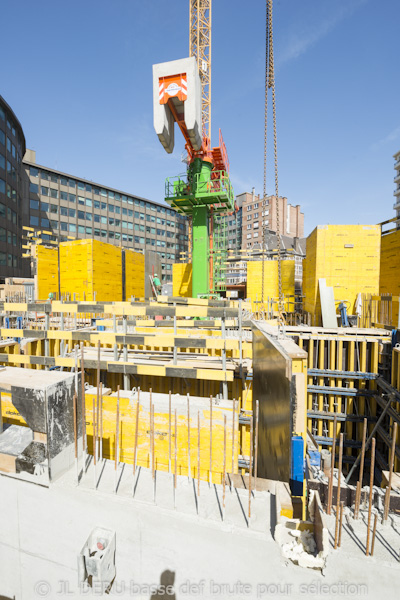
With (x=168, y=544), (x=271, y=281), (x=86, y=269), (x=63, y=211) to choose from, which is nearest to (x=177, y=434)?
(x=168, y=544)

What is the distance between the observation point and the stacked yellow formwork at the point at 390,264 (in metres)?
17.2

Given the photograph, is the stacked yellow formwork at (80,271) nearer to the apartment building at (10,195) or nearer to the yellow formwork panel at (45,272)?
the yellow formwork panel at (45,272)

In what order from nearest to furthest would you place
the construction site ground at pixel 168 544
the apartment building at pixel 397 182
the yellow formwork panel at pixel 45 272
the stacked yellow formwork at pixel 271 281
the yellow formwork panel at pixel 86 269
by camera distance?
1. the construction site ground at pixel 168 544
2. the yellow formwork panel at pixel 86 269
3. the yellow formwork panel at pixel 45 272
4. the stacked yellow formwork at pixel 271 281
5. the apartment building at pixel 397 182

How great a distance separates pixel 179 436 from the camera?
588 cm

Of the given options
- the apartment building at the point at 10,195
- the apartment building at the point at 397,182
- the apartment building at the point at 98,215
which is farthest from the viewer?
the apartment building at the point at 397,182

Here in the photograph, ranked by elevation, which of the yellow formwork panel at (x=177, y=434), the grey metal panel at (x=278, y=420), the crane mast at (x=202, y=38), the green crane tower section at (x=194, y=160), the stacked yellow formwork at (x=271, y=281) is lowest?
the yellow formwork panel at (x=177, y=434)

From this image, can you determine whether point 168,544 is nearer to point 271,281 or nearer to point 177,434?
point 177,434

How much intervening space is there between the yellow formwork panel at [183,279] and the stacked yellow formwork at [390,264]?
45.7 feet

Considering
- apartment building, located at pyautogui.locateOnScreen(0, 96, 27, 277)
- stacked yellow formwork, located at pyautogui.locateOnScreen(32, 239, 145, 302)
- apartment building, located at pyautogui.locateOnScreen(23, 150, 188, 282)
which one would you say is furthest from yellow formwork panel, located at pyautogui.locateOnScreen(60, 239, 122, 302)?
apartment building, located at pyautogui.locateOnScreen(23, 150, 188, 282)

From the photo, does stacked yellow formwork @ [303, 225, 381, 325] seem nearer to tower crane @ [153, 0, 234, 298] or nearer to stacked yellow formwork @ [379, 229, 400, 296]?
stacked yellow formwork @ [379, 229, 400, 296]

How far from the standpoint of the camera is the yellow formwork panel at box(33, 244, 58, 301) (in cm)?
1947

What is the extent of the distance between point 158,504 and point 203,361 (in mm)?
5850

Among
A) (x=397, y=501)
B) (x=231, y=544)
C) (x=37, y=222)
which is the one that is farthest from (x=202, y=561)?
(x=37, y=222)

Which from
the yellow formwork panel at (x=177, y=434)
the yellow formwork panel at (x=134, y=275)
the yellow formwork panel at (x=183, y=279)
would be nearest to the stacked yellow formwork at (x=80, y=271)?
the yellow formwork panel at (x=134, y=275)
